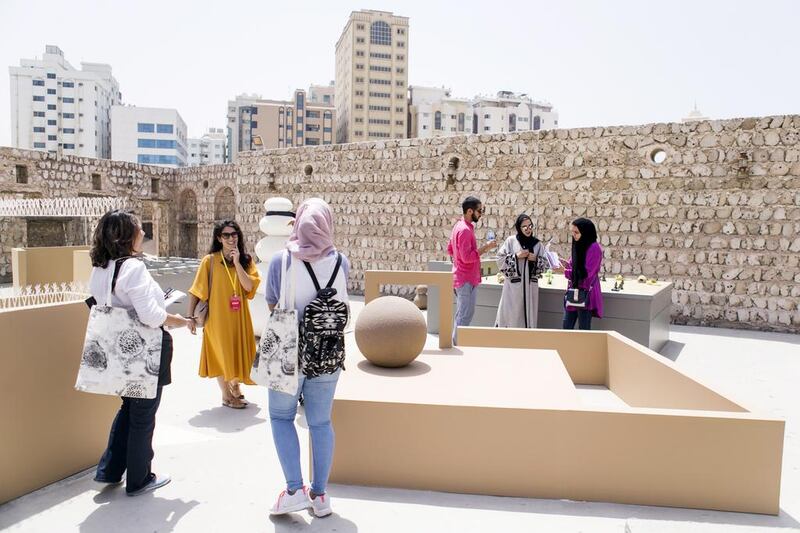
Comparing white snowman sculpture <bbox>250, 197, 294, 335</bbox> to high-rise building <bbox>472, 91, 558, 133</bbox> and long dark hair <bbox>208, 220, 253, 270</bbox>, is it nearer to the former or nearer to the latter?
long dark hair <bbox>208, 220, 253, 270</bbox>

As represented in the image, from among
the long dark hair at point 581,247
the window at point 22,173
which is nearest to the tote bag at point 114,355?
the long dark hair at point 581,247

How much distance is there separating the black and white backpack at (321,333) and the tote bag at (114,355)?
997mm

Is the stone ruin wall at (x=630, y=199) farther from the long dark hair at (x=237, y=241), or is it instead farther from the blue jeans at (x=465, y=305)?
A: the long dark hair at (x=237, y=241)

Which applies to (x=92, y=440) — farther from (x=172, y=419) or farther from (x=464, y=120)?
(x=464, y=120)

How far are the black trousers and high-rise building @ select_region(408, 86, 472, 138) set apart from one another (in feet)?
245

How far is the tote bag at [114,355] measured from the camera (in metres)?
3.13

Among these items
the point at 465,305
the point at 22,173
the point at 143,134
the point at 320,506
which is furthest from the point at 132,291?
the point at 143,134

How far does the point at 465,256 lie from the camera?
6.57 metres

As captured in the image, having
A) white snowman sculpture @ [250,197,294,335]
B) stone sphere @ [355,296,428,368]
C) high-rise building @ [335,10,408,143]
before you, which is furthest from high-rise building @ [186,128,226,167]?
stone sphere @ [355,296,428,368]

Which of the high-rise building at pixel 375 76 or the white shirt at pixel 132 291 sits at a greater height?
the high-rise building at pixel 375 76

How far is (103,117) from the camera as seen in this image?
259ft

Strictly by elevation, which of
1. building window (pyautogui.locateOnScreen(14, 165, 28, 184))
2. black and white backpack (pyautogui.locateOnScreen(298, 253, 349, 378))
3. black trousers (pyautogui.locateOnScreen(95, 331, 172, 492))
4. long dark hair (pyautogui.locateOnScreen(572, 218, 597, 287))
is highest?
building window (pyautogui.locateOnScreen(14, 165, 28, 184))

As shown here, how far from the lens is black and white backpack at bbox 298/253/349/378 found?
9.58 ft

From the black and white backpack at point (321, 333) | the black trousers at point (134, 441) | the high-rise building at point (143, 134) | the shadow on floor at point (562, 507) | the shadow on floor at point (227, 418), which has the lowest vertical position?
the shadow on floor at point (227, 418)
